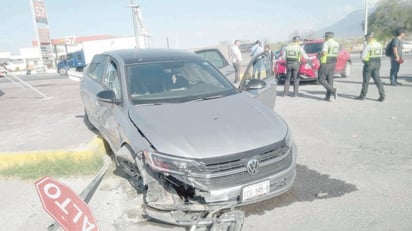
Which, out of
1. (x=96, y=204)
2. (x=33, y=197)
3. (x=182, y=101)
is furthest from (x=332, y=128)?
(x=33, y=197)

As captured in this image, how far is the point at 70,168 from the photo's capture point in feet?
14.7

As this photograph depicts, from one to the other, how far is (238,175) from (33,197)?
2703 mm

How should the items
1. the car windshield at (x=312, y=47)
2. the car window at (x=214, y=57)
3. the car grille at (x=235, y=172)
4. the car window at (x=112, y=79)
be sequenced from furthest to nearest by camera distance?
the car windshield at (x=312, y=47) → the car window at (x=214, y=57) → the car window at (x=112, y=79) → the car grille at (x=235, y=172)

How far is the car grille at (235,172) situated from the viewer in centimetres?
267

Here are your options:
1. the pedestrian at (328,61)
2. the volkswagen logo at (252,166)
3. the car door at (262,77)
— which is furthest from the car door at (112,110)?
the pedestrian at (328,61)

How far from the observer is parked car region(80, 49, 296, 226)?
2.70 m

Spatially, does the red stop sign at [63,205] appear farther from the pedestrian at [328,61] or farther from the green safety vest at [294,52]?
the green safety vest at [294,52]

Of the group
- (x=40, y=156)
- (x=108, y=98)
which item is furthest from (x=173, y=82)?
(x=40, y=156)

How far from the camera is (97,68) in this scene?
5.30 meters

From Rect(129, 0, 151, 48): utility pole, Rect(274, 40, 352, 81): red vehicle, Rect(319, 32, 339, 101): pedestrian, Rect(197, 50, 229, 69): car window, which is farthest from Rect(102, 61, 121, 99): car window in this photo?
Rect(129, 0, 151, 48): utility pole

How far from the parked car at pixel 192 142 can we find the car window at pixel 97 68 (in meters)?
0.95

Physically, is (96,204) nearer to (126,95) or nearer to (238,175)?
(126,95)

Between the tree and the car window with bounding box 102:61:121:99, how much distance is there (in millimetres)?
51060

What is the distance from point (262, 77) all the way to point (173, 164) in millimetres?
3267
